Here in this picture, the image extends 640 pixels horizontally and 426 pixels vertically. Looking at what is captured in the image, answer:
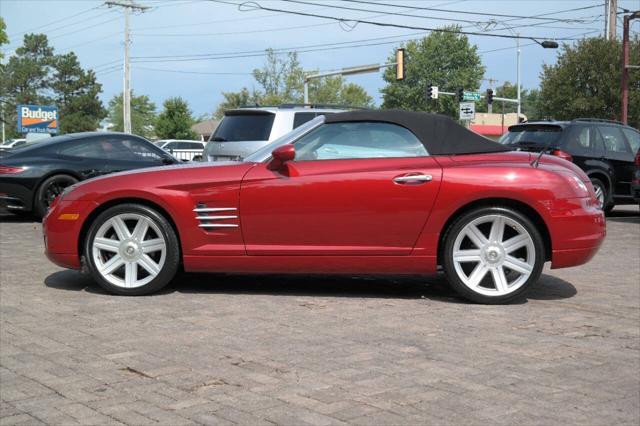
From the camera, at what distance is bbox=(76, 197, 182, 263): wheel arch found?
6.16 m

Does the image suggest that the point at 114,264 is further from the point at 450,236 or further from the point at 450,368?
the point at 450,368

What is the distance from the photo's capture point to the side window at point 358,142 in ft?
20.1

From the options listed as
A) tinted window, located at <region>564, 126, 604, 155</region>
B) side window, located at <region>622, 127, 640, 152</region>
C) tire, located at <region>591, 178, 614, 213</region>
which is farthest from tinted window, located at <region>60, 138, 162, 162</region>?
side window, located at <region>622, 127, 640, 152</region>

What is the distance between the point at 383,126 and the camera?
6.20 meters

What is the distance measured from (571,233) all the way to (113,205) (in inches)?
140

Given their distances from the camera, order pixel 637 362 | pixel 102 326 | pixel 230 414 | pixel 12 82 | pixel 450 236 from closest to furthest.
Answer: pixel 230 414 < pixel 637 362 < pixel 102 326 < pixel 450 236 < pixel 12 82

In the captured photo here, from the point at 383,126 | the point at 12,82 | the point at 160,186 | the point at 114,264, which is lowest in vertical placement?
the point at 114,264

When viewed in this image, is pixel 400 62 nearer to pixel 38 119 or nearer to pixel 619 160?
pixel 619 160

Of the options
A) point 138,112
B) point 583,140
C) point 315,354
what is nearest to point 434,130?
point 315,354

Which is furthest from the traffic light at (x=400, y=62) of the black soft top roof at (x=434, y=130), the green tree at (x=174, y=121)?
the green tree at (x=174, y=121)

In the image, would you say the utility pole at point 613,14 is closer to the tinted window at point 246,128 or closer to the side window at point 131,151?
the tinted window at point 246,128

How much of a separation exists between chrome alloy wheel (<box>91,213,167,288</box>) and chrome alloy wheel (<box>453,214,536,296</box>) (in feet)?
A: 7.59

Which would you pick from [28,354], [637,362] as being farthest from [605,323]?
[28,354]

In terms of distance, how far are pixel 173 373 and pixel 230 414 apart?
27.2 inches
